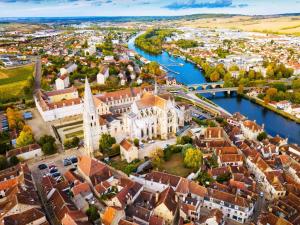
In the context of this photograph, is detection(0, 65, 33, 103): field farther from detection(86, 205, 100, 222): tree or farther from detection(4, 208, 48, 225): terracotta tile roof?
detection(86, 205, 100, 222): tree

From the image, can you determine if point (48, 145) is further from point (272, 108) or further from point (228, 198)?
point (272, 108)

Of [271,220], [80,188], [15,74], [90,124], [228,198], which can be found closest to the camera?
[271,220]

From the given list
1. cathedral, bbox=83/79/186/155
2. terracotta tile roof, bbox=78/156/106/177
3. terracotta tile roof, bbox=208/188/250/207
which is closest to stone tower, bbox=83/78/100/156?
cathedral, bbox=83/79/186/155

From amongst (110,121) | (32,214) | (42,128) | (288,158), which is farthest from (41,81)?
(288,158)

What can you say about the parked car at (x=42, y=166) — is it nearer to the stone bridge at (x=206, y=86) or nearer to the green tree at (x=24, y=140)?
the green tree at (x=24, y=140)

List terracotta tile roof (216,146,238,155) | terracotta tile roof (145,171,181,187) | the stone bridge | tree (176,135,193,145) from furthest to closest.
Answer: the stone bridge → tree (176,135,193,145) → terracotta tile roof (216,146,238,155) → terracotta tile roof (145,171,181,187)

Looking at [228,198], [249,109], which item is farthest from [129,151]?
[249,109]
